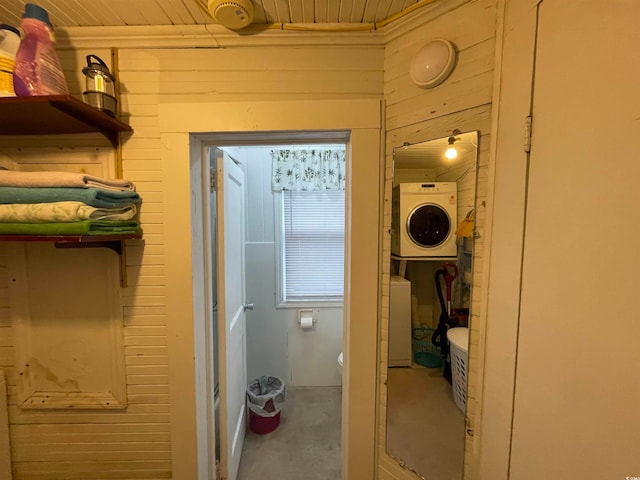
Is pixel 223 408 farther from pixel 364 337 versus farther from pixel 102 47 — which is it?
pixel 102 47

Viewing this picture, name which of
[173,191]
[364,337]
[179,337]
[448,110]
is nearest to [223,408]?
[179,337]

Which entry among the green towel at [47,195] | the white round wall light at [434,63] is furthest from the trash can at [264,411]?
the white round wall light at [434,63]

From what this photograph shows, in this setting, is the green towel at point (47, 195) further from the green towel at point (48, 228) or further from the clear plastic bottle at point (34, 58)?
the clear plastic bottle at point (34, 58)

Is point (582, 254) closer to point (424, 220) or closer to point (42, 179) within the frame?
point (424, 220)

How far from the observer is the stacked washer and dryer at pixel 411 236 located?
0.90m

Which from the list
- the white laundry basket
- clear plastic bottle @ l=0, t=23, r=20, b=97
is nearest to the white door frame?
the white laundry basket

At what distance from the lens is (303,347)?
7.59 feet

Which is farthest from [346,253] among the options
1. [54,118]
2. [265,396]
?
[265,396]

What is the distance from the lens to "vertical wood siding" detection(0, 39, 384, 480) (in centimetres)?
99

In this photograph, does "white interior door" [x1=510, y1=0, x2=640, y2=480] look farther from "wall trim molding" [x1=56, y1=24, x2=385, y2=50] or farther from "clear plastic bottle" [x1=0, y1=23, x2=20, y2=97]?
"clear plastic bottle" [x1=0, y1=23, x2=20, y2=97]

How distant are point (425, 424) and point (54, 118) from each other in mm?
1776

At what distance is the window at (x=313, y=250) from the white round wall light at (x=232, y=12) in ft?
4.73

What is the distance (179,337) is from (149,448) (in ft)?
1.76

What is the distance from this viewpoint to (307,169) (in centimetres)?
219
